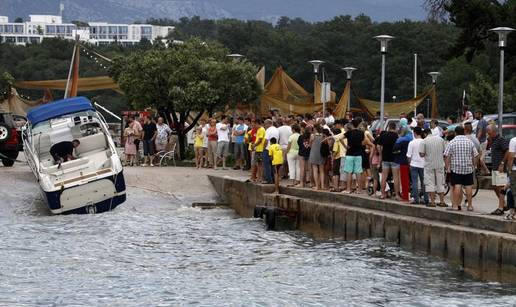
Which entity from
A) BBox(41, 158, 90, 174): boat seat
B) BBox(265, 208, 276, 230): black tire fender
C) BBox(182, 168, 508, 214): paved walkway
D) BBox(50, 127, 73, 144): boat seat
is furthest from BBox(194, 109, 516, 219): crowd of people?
BBox(50, 127, 73, 144): boat seat

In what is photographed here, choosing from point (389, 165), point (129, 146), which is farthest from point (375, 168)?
point (129, 146)

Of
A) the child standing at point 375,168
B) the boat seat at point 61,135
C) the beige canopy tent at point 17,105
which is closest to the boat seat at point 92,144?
the boat seat at point 61,135

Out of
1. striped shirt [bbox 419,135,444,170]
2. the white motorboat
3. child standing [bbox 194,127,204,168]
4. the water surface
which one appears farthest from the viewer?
child standing [bbox 194,127,204,168]

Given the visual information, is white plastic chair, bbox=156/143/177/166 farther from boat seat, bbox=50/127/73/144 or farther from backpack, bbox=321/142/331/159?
backpack, bbox=321/142/331/159

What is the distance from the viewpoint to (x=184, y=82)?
41688 mm

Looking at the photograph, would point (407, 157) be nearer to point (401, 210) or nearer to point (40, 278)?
point (401, 210)

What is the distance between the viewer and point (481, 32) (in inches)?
1442

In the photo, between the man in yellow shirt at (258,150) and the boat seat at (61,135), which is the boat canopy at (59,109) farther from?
the man in yellow shirt at (258,150)

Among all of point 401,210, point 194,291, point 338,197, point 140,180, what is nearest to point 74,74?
point 140,180

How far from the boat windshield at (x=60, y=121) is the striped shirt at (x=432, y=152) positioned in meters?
12.6

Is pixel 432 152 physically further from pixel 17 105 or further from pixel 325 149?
pixel 17 105

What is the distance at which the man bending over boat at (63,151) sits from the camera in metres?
31.9

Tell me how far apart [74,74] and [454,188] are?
28249 millimetres

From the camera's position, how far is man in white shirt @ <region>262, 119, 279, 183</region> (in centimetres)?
3070
